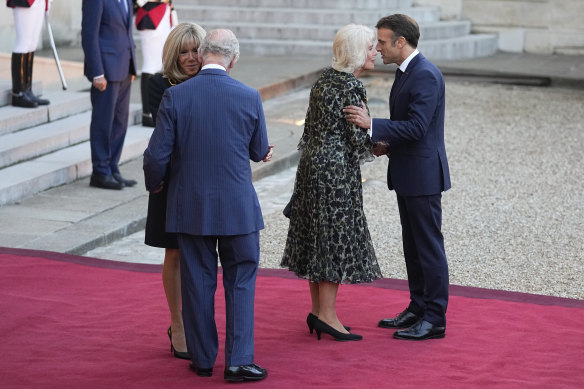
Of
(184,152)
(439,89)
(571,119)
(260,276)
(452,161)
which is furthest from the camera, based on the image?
(571,119)

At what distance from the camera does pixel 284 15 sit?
16281 millimetres

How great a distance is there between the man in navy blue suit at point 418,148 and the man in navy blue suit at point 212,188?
692 millimetres

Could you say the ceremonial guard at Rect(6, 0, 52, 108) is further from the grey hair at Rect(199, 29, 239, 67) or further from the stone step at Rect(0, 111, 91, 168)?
the grey hair at Rect(199, 29, 239, 67)

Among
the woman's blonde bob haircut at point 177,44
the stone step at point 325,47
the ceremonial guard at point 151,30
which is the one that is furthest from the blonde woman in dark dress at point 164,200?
the stone step at point 325,47

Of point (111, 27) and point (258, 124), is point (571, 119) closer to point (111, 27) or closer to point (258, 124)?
point (111, 27)

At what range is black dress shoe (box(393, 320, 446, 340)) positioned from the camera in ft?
16.3

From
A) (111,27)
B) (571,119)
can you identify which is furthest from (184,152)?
(571,119)

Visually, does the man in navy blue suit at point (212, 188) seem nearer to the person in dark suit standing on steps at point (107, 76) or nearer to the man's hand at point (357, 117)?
the man's hand at point (357, 117)

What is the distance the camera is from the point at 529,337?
5.06 meters

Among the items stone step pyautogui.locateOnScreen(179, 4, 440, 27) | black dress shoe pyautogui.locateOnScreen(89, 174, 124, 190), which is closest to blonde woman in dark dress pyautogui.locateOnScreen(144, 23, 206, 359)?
black dress shoe pyautogui.locateOnScreen(89, 174, 124, 190)

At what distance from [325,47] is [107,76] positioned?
26.2 ft

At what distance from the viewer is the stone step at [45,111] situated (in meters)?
8.82

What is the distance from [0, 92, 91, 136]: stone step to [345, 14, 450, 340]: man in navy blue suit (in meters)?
4.76

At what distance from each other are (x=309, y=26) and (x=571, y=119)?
17.6ft
